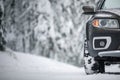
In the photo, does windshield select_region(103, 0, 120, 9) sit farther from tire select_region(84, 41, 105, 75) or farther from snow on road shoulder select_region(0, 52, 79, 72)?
snow on road shoulder select_region(0, 52, 79, 72)

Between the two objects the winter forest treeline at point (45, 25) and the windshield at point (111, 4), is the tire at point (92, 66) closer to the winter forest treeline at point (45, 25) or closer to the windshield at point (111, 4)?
the windshield at point (111, 4)

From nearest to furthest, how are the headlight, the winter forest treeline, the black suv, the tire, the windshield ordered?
the black suv
the headlight
the tire
the windshield
the winter forest treeline

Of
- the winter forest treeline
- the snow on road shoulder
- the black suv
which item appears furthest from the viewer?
the winter forest treeline

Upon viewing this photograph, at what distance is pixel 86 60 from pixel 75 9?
16754mm

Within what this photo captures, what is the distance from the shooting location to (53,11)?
73.0 ft

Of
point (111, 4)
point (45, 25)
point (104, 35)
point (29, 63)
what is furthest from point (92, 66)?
point (45, 25)

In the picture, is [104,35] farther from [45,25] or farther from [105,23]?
[45,25]

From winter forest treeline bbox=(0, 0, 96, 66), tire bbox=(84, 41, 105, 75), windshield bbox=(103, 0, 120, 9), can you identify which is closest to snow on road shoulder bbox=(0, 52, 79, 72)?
windshield bbox=(103, 0, 120, 9)

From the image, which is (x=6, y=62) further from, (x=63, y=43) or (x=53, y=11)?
(x=63, y=43)

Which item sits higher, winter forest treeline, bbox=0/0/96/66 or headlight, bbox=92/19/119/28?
headlight, bbox=92/19/119/28

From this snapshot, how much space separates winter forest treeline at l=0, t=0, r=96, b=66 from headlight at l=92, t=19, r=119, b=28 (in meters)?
14.7

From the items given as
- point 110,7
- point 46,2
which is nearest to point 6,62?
point 110,7

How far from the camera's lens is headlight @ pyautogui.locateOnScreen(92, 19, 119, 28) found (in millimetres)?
6304

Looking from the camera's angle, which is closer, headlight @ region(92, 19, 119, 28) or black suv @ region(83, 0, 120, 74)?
black suv @ region(83, 0, 120, 74)
